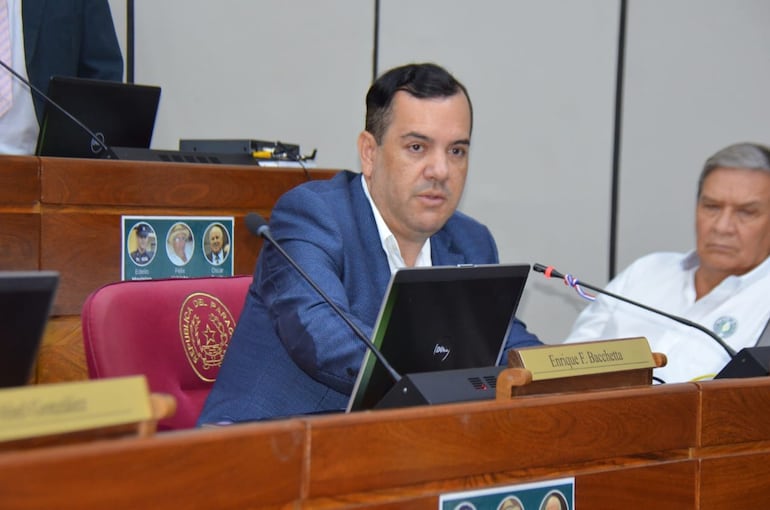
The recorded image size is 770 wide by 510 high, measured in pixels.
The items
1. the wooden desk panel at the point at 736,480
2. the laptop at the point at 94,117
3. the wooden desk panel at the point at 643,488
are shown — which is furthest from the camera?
the laptop at the point at 94,117

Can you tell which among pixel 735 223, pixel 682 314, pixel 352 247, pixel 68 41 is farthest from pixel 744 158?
pixel 68 41

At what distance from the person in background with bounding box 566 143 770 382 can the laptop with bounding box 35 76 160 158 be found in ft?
4.74

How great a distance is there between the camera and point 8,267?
2389 mm

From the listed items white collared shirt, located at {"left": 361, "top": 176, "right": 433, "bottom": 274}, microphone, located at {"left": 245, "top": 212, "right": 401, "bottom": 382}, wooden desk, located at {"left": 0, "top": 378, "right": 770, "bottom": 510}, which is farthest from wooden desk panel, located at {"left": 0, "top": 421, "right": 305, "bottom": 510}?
white collared shirt, located at {"left": 361, "top": 176, "right": 433, "bottom": 274}

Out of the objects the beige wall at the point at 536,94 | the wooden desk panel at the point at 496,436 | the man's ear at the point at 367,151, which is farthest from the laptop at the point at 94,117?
the wooden desk panel at the point at 496,436

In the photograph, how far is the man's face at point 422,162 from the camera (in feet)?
7.22

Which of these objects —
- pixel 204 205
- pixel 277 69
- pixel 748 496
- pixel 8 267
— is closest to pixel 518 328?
pixel 748 496

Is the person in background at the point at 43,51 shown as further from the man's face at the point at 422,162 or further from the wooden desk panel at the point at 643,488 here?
the wooden desk panel at the point at 643,488

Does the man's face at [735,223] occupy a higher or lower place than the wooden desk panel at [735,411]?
higher

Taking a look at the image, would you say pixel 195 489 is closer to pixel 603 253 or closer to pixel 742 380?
pixel 742 380

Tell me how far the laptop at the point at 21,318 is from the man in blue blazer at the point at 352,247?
735 millimetres

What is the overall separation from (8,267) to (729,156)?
1.96m

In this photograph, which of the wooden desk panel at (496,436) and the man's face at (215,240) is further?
the man's face at (215,240)

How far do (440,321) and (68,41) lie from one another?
7.56 ft
